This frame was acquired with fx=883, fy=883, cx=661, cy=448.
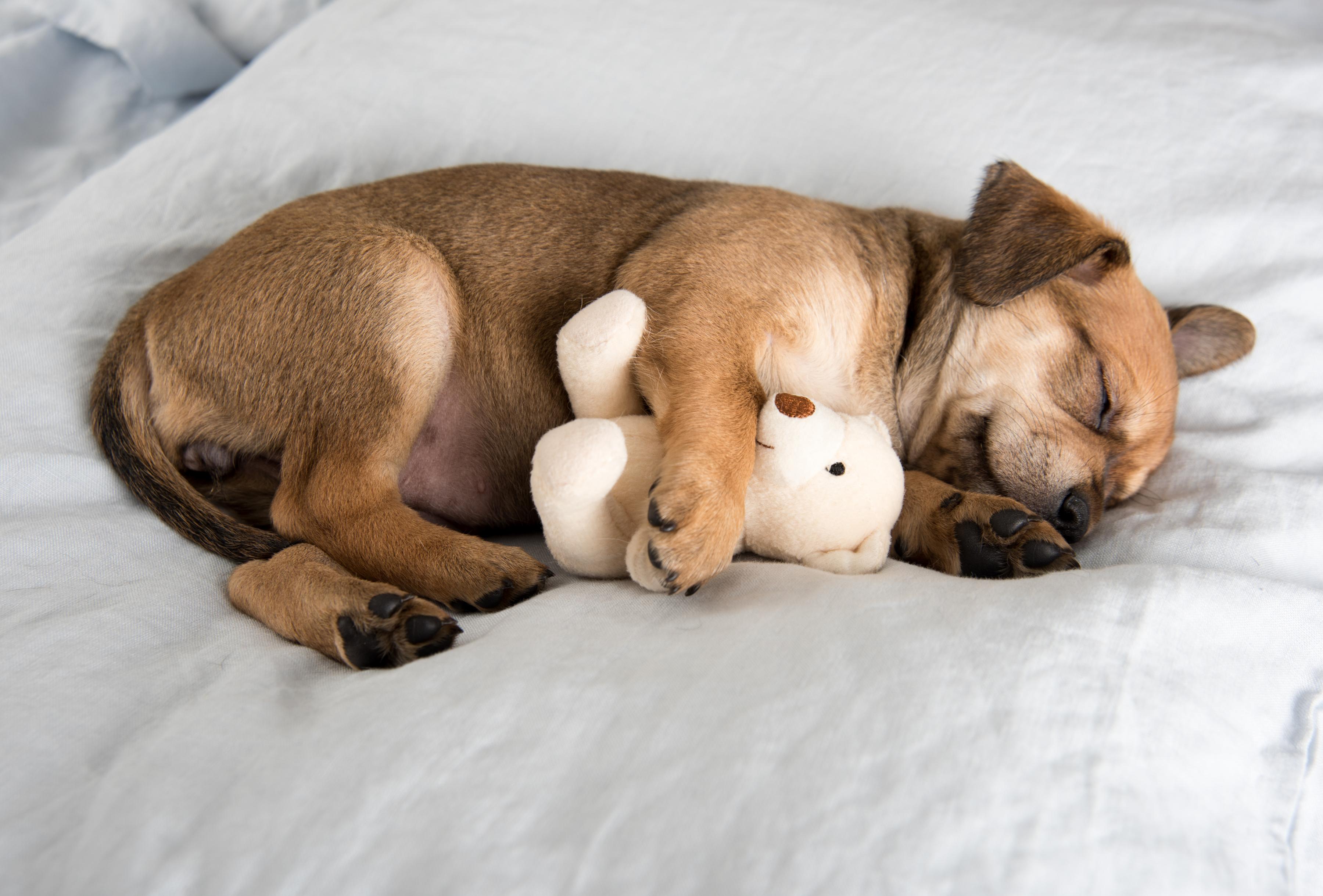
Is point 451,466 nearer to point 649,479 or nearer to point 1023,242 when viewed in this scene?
point 649,479

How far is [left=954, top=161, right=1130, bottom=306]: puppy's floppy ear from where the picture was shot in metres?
2.68

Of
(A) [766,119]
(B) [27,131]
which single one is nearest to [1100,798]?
(A) [766,119]

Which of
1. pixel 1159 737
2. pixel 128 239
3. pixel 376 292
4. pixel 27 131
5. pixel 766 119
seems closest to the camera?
pixel 1159 737

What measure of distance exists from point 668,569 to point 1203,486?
1788 mm

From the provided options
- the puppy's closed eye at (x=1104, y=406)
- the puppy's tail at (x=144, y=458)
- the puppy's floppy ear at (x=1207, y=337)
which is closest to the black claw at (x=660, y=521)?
the puppy's tail at (x=144, y=458)

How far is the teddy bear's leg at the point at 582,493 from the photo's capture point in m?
2.06

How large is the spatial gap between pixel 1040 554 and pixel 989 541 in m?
0.15

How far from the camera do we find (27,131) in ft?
15.6

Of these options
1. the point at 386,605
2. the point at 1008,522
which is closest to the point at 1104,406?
the point at 1008,522

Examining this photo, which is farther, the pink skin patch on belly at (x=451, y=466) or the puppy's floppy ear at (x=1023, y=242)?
the pink skin patch on belly at (x=451, y=466)

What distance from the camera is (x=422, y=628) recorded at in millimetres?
2014

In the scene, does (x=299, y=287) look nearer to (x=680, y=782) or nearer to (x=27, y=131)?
(x=680, y=782)

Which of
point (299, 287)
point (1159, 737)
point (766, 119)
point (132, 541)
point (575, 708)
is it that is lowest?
point (132, 541)

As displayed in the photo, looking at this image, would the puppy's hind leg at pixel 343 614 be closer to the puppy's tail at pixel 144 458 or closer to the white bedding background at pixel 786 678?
the white bedding background at pixel 786 678
